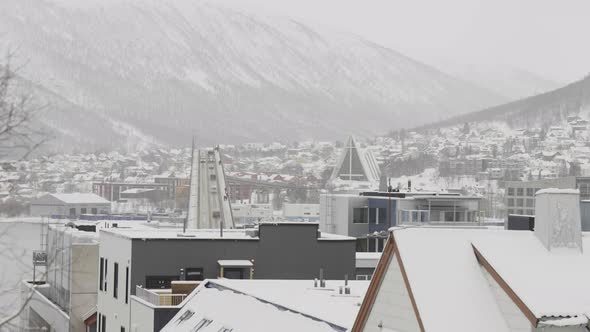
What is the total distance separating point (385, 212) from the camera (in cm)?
8412

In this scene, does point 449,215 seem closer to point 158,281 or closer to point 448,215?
point 448,215

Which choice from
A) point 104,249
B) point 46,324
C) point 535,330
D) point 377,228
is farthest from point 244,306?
point 377,228

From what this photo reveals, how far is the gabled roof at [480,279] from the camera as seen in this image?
15438 mm

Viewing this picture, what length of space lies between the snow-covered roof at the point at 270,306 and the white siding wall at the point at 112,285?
7.15 m

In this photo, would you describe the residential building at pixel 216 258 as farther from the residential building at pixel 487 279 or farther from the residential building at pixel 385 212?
the residential building at pixel 385 212

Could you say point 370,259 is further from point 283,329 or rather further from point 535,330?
point 535,330

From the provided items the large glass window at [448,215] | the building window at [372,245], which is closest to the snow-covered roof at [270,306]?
the building window at [372,245]

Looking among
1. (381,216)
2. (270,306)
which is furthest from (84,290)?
(381,216)

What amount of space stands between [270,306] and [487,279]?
30.2 feet

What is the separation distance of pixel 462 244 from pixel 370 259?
93.3 feet

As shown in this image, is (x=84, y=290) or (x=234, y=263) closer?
(x=234, y=263)

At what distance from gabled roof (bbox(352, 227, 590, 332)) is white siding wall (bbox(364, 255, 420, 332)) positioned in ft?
0.09

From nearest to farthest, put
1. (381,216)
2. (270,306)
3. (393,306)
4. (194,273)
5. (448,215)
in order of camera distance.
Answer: (393,306)
(270,306)
(194,273)
(448,215)
(381,216)

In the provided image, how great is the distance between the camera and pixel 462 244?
53.8 ft
